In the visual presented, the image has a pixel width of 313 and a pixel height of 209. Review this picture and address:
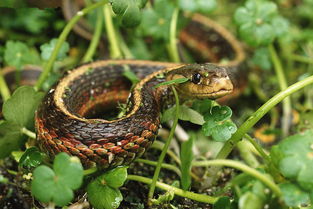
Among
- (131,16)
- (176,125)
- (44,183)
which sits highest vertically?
(131,16)

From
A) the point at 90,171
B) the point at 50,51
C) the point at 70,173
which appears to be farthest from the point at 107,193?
the point at 50,51

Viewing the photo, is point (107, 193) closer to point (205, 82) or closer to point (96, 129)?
A: point (96, 129)

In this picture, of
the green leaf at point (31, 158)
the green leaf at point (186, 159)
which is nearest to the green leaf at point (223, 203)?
the green leaf at point (186, 159)

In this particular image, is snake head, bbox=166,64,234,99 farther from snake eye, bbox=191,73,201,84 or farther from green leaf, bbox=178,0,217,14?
green leaf, bbox=178,0,217,14

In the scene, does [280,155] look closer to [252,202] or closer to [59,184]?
[252,202]

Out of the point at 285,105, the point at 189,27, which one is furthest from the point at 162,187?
the point at 189,27
